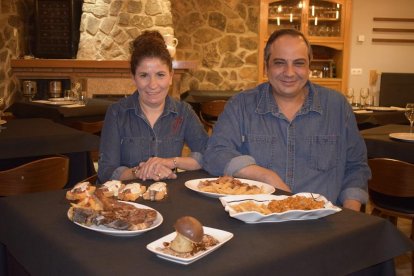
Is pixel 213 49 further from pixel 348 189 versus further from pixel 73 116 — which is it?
pixel 348 189

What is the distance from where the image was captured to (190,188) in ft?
5.12

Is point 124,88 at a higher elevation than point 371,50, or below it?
below

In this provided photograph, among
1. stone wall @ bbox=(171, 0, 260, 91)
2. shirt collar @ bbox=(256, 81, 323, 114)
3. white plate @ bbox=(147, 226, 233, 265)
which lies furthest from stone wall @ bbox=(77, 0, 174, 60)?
white plate @ bbox=(147, 226, 233, 265)

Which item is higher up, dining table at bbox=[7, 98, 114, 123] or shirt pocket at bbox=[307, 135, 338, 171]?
shirt pocket at bbox=[307, 135, 338, 171]

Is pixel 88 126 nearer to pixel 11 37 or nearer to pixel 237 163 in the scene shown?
pixel 237 163

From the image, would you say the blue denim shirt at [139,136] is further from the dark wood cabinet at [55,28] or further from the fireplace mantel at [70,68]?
the dark wood cabinet at [55,28]

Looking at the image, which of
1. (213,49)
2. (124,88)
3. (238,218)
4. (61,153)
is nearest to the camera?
(238,218)

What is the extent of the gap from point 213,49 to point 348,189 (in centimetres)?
630

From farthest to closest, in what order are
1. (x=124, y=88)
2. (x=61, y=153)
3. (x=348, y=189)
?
1. (x=124, y=88)
2. (x=61, y=153)
3. (x=348, y=189)

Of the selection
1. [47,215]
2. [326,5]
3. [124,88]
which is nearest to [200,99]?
[124,88]

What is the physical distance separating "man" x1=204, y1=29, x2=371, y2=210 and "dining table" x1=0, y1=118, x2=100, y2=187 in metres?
1.01

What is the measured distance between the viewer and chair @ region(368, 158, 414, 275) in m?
2.56

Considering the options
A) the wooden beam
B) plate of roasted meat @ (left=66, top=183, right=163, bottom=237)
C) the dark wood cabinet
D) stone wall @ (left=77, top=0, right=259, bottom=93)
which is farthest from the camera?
the wooden beam

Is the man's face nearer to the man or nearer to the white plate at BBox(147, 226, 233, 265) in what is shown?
the man
